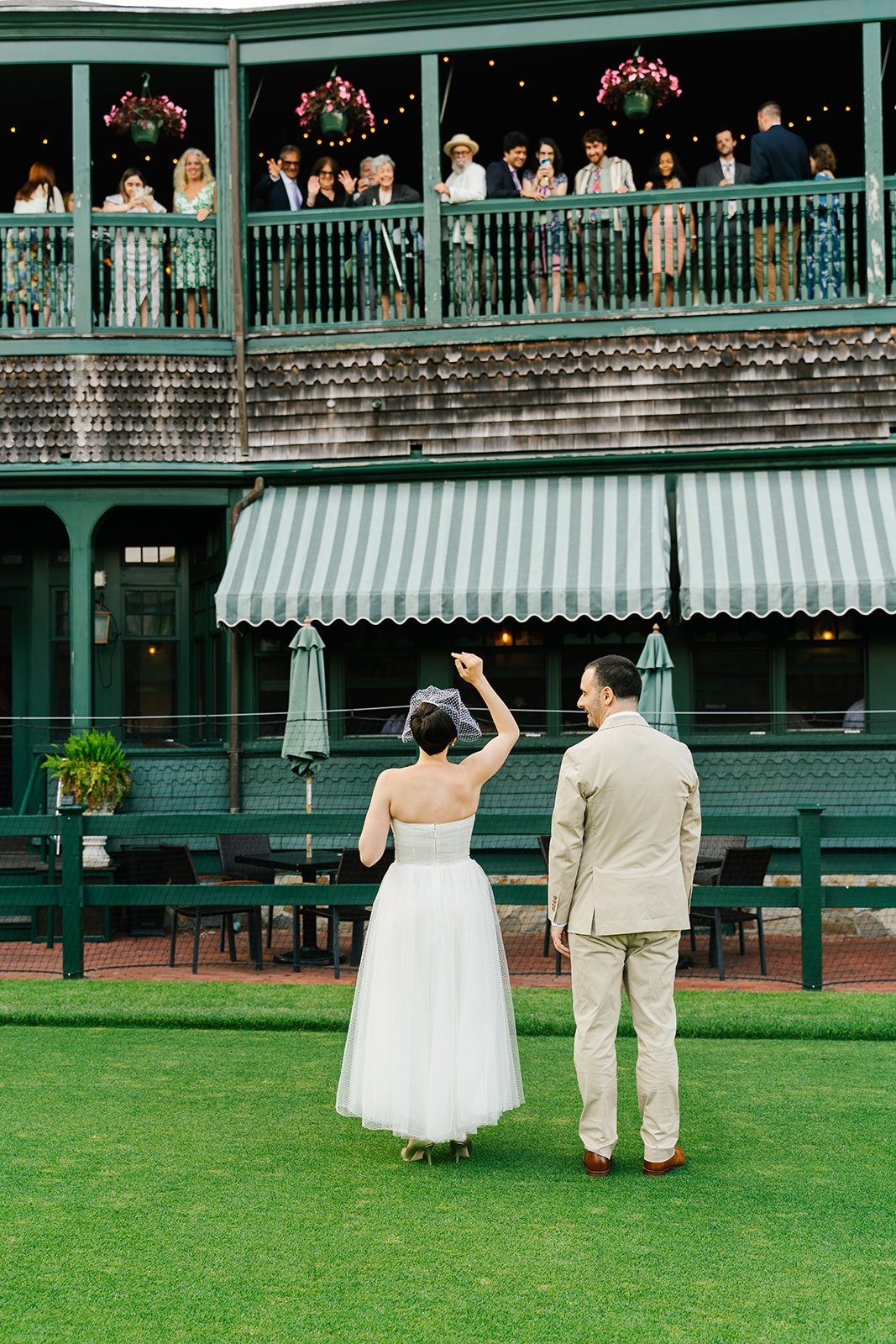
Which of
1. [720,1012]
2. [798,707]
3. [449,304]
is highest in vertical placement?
[449,304]

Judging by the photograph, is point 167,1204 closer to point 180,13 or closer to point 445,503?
point 445,503

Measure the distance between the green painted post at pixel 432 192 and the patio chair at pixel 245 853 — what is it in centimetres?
501

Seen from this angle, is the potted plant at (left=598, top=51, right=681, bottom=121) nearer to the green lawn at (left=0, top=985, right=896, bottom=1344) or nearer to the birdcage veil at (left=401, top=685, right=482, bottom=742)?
the birdcage veil at (left=401, top=685, right=482, bottom=742)

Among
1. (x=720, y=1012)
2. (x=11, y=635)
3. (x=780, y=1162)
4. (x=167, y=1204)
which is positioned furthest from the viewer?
(x=11, y=635)

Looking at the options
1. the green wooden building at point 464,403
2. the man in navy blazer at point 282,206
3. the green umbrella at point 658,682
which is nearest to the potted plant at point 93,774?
the green wooden building at point 464,403

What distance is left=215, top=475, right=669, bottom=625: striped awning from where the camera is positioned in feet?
41.9

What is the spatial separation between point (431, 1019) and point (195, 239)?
407 inches

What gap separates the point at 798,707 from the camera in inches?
532

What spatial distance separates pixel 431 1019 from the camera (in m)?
5.46

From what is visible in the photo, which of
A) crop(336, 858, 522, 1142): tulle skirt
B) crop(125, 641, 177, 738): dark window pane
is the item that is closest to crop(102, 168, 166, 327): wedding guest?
crop(125, 641, 177, 738): dark window pane

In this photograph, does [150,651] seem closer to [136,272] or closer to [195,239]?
[136,272]

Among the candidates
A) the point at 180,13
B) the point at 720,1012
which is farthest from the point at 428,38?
the point at 720,1012

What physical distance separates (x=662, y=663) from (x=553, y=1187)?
710 cm

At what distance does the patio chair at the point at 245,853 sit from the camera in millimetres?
11547
